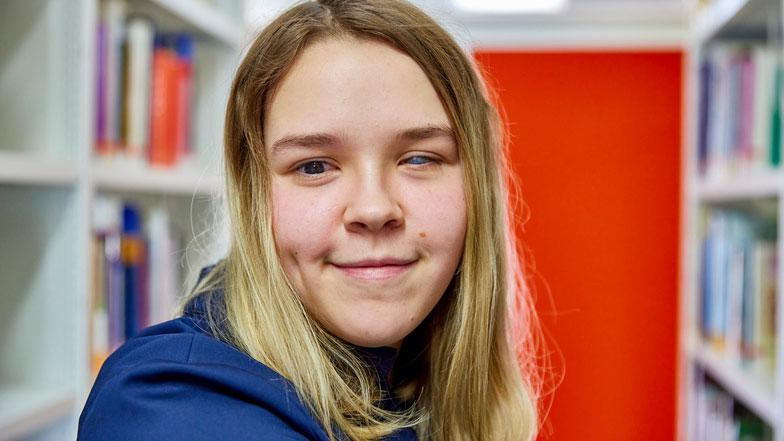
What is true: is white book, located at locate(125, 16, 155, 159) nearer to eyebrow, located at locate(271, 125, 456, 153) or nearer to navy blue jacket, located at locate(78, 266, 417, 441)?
eyebrow, located at locate(271, 125, 456, 153)

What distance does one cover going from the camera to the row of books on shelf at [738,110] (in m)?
1.95

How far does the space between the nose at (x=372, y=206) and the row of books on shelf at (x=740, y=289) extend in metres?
1.40

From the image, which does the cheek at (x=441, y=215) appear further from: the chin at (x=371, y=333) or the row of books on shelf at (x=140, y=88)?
the row of books on shelf at (x=140, y=88)

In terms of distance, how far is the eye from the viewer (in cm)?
89

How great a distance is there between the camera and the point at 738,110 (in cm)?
214

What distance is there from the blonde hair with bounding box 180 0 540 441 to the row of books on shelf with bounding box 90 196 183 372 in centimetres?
79

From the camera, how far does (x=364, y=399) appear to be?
92cm

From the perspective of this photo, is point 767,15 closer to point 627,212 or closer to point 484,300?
point 627,212

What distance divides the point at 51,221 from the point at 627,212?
232 cm

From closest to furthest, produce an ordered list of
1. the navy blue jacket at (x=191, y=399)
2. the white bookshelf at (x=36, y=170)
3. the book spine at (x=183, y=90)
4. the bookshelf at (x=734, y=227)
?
the navy blue jacket at (x=191, y=399) < the white bookshelf at (x=36, y=170) < the bookshelf at (x=734, y=227) < the book spine at (x=183, y=90)

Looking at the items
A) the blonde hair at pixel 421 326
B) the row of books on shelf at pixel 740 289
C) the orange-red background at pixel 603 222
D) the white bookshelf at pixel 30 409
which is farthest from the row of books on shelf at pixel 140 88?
the row of books on shelf at pixel 740 289

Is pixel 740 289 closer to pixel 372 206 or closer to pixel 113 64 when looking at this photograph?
pixel 372 206

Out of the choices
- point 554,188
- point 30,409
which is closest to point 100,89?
point 30,409

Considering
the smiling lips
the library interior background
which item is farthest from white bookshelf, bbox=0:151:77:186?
the smiling lips
